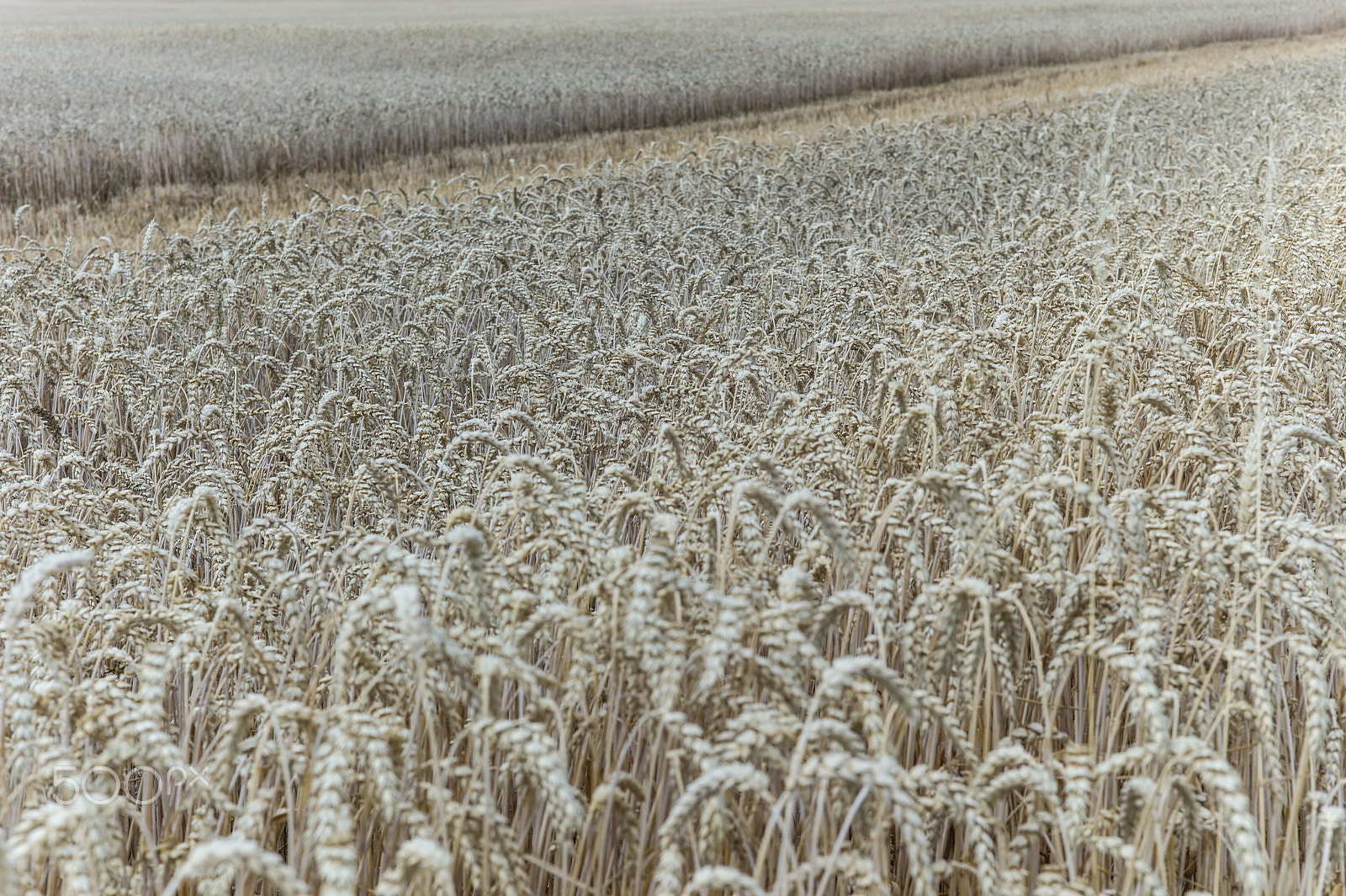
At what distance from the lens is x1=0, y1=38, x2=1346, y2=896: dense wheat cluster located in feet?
4.34

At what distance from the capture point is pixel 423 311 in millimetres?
4430

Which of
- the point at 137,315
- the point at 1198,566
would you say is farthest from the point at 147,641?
the point at 137,315

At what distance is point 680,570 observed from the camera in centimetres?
180

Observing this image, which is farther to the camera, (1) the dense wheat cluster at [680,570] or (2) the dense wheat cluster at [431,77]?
(2) the dense wheat cluster at [431,77]

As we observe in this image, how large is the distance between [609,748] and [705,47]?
24.9 m

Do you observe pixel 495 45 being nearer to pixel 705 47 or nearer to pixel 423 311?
pixel 705 47

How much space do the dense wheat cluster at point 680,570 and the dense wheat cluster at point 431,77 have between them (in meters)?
7.29

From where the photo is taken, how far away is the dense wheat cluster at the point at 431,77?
1193 centimetres

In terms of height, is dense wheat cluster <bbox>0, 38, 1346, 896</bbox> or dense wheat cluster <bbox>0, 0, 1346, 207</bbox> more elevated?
dense wheat cluster <bbox>0, 0, 1346, 207</bbox>

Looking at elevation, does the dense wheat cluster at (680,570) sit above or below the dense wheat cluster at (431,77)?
below

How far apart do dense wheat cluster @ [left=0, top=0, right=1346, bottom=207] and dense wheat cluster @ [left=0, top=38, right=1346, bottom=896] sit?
23.9 feet

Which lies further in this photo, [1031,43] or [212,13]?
[212,13]

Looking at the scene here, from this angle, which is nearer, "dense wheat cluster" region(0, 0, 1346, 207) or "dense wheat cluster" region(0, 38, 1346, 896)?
"dense wheat cluster" region(0, 38, 1346, 896)

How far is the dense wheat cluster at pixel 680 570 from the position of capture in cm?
132
